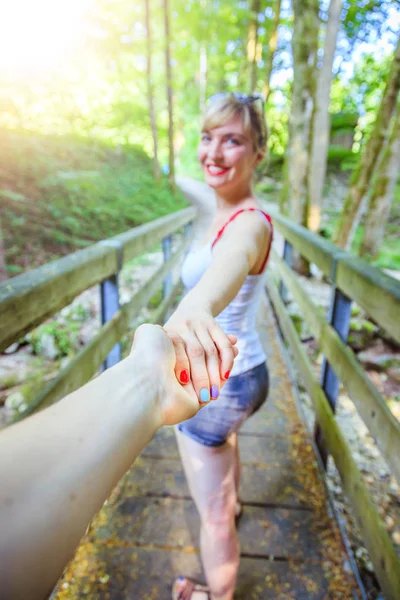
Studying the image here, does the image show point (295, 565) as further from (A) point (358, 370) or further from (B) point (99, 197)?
(B) point (99, 197)

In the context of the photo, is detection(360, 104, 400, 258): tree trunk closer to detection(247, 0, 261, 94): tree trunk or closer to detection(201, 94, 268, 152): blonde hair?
detection(247, 0, 261, 94): tree trunk

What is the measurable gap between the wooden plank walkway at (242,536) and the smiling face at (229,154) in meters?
1.58

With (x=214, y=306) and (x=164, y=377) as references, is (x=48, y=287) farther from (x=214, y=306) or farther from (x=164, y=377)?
(x=164, y=377)

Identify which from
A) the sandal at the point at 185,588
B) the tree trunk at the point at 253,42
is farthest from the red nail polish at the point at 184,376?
the tree trunk at the point at 253,42

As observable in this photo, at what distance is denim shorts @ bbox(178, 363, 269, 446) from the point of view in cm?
135

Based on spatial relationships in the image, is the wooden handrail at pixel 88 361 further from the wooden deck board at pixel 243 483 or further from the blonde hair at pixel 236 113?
the blonde hair at pixel 236 113

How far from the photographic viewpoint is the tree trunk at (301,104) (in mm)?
6332

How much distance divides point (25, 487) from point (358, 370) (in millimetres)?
1521

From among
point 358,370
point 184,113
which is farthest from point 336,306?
A: point 184,113

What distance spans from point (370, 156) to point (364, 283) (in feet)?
18.3

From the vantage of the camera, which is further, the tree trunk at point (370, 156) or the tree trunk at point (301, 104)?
the tree trunk at point (301, 104)

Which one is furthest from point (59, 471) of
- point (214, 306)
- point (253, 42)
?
point (253, 42)

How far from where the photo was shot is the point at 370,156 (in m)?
6.32

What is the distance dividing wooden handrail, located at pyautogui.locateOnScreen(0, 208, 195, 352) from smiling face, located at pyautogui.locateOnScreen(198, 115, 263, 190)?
25.3 inches
